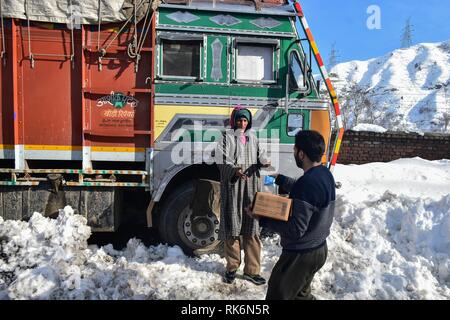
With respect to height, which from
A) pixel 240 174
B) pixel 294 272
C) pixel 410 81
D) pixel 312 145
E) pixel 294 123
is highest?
pixel 410 81

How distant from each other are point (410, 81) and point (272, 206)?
88.0 metres

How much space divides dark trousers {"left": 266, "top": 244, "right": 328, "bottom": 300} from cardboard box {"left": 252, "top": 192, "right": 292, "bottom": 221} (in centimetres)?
34

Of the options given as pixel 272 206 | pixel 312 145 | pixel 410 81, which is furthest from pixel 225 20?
pixel 410 81

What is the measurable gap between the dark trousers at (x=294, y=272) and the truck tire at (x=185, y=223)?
1780 millimetres

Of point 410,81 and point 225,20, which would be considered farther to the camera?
point 410,81

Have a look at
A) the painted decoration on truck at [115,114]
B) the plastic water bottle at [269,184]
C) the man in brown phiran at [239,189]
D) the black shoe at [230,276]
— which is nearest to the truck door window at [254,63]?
the man in brown phiran at [239,189]

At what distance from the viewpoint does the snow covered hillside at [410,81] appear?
177ft

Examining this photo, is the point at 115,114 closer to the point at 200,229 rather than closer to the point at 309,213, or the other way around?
the point at 200,229

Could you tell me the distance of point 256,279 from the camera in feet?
12.7

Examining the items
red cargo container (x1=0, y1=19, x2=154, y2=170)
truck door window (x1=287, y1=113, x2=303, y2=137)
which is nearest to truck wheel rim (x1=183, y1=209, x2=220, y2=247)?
red cargo container (x1=0, y1=19, x2=154, y2=170)

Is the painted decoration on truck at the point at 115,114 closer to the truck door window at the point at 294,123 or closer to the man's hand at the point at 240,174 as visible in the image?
the man's hand at the point at 240,174

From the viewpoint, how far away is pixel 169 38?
422 centimetres
